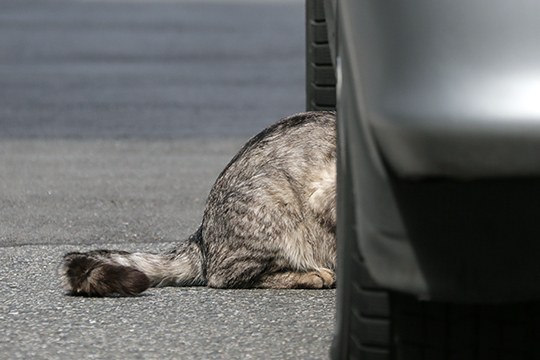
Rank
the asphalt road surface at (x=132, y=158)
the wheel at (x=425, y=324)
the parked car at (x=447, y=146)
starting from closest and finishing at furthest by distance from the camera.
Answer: the parked car at (x=447, y=146), the wheel at (x=425, y=324), the asphalt road surface at (x=132, y=158)

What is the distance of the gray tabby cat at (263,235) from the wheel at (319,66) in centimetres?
83

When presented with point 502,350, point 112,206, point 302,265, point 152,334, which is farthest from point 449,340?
point 112,206

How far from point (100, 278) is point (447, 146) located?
7.84 feet

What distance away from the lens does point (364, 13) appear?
257 centimetres

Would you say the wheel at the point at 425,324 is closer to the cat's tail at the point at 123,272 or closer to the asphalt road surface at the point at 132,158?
the asphalt road surface at the point at 132,158

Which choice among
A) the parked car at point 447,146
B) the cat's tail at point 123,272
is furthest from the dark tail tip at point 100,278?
the parked car at point 447,146

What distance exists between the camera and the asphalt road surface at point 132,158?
13.1 feet

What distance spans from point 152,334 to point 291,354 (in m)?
0.51

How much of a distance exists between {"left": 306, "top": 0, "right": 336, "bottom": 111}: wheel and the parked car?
3104mm

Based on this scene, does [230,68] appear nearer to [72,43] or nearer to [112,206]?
[72,43]

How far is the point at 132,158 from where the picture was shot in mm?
8805

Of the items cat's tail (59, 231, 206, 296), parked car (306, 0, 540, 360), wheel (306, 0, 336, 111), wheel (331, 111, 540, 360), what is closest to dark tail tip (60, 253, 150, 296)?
cat's tail (59, 231, 206, 296)

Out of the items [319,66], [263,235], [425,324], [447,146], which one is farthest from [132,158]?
[447,146]

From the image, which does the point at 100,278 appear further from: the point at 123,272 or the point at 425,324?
the point at 425,324
